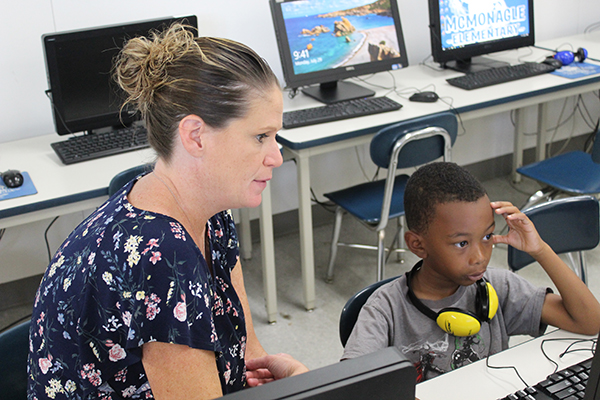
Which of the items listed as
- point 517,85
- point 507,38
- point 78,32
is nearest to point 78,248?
point 78,32

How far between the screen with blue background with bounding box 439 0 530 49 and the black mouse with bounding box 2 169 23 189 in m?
1.93

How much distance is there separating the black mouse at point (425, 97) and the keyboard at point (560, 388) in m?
1.66

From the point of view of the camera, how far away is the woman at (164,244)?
2.96 ft

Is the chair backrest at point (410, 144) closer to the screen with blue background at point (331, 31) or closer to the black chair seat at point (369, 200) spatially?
the black chair seat at point (369, 200)

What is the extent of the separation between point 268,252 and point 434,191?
3.83 feet

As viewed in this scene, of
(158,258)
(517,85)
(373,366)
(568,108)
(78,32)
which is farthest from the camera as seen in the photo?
(568,108)

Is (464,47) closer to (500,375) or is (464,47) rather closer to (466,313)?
(466,313)

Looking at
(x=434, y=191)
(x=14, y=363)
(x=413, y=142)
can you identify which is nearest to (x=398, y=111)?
(x=413, y=142)

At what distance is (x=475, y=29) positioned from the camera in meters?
2.99

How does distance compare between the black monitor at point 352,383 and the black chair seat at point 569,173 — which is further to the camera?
the black chair seat at point 569,173

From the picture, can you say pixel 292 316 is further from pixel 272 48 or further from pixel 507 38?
pixel 507 38

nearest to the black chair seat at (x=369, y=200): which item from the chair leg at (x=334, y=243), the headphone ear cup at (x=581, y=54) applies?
the chair leg at (x=334, y=243)

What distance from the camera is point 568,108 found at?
3.83 m

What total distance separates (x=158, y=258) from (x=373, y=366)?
49 centimetres
